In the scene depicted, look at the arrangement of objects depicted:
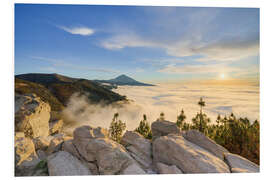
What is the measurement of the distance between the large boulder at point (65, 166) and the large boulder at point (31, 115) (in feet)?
7.10

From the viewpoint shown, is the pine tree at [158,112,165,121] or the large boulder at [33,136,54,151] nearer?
the large boulder at [33,136,54,151]

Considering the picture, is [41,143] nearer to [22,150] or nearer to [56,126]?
[22,150]

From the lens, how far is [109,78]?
25.1 feet

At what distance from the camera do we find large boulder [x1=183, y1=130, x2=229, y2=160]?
5.83 m

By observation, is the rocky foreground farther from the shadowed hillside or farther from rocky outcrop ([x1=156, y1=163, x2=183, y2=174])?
the shadowed hillside

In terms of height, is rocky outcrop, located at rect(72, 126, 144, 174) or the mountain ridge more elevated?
the mountain ridge

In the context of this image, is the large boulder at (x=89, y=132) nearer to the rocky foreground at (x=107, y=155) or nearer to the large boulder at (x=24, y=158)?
the rocky foreground at (x=107, y=155)

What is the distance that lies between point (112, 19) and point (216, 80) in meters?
6.18

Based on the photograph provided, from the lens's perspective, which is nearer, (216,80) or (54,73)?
(54,73)

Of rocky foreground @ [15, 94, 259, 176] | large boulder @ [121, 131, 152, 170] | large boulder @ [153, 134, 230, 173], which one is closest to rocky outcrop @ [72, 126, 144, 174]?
rocky foreground @ [15, 94, 259, 176]

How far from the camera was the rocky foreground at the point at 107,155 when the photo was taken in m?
4.89

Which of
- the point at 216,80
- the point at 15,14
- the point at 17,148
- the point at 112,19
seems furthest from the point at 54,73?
the point at 216,80

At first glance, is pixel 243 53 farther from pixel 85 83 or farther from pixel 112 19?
pixel 85 83
